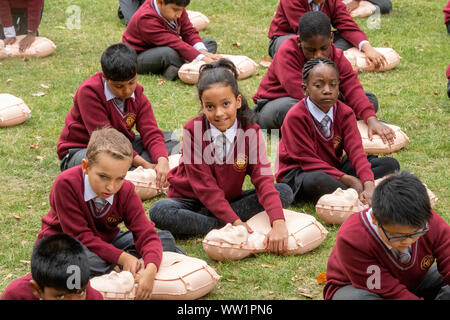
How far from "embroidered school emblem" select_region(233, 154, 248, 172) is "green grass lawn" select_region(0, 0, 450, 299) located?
0.52 meters

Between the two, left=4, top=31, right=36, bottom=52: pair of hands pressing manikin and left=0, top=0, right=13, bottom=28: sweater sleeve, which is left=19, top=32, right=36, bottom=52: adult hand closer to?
left=4, top=31, right=36, bottom=52: pair of hands pressing manikin

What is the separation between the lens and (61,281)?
9.30 ft

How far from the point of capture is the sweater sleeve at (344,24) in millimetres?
6879

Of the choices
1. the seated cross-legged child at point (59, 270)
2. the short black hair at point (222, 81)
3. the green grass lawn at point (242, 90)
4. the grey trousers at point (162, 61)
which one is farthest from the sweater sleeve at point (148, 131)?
the seated cross-legged child at point (59, 270)

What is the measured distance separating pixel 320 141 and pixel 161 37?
2878 mm

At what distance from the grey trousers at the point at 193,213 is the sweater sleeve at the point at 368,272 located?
1296mm

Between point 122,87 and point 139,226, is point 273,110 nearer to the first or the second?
point 122,87

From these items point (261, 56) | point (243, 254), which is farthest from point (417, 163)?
point (261, 56)

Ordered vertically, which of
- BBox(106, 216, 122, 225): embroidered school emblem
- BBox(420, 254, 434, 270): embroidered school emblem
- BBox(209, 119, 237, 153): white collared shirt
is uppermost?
BBox(209, 119, 237, 153): white collared shirt

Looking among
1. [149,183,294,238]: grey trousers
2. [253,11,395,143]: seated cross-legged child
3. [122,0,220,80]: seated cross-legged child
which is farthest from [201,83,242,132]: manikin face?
[122,0,220,80]: seated cross-legged child

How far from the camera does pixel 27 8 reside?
7809 millimetres

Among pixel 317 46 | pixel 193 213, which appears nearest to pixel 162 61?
pixel 317 46

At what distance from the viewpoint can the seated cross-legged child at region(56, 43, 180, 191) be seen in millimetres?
4758
